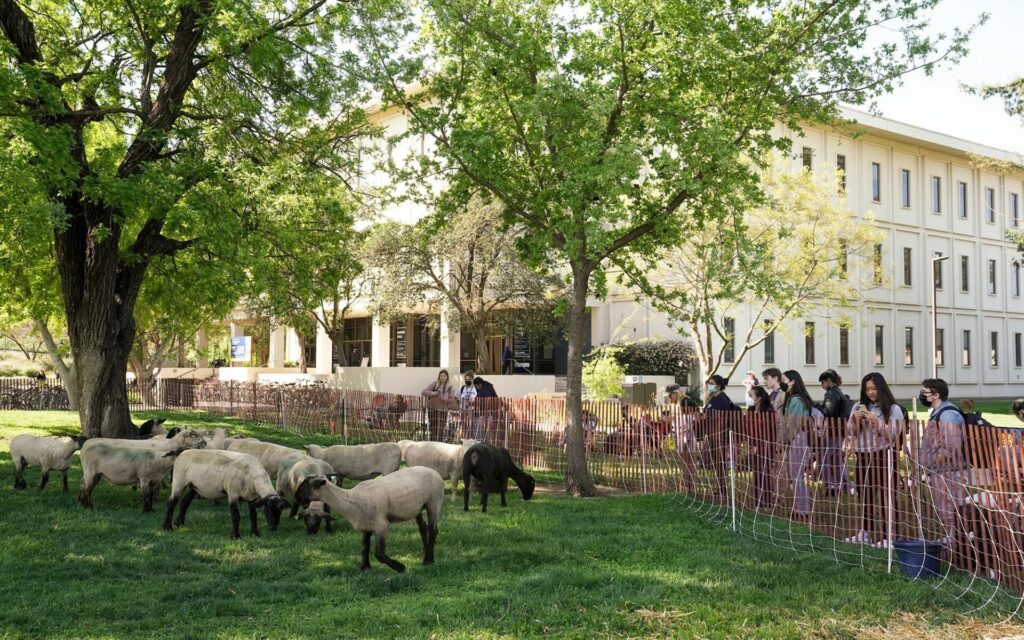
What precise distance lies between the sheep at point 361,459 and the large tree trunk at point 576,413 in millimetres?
2713

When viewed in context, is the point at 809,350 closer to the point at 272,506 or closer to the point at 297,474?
the point at 297,474

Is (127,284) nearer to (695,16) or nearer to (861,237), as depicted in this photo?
(695,16)

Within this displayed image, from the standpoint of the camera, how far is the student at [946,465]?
7664mm

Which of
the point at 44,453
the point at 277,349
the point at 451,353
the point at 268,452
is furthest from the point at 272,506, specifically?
the point at 277,349

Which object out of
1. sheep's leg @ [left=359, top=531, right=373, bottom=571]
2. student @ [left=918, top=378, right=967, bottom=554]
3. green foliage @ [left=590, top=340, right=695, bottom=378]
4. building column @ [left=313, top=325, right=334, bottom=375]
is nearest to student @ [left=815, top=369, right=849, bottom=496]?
student @ [left=918, top=378, right=967, bottom=554]

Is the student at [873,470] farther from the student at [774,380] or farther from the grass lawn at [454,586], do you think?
the student at [774,380]

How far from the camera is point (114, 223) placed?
15.2 metres

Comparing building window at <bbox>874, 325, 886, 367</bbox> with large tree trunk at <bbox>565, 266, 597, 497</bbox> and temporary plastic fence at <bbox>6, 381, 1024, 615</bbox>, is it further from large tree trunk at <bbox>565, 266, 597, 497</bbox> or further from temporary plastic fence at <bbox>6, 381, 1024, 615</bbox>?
large tree trunk at <bbox>565, 266, 597, 497</bbox>

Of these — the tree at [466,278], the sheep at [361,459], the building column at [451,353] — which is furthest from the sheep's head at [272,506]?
the building column at [451,353]

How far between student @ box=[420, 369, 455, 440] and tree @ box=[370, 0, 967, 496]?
174 inches

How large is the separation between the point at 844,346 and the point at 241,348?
91.3 feet

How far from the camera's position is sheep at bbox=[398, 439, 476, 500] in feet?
39.0

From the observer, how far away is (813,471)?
9.94 metres

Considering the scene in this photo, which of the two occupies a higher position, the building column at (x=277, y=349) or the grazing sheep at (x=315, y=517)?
the building column at (x=277, y=349)
